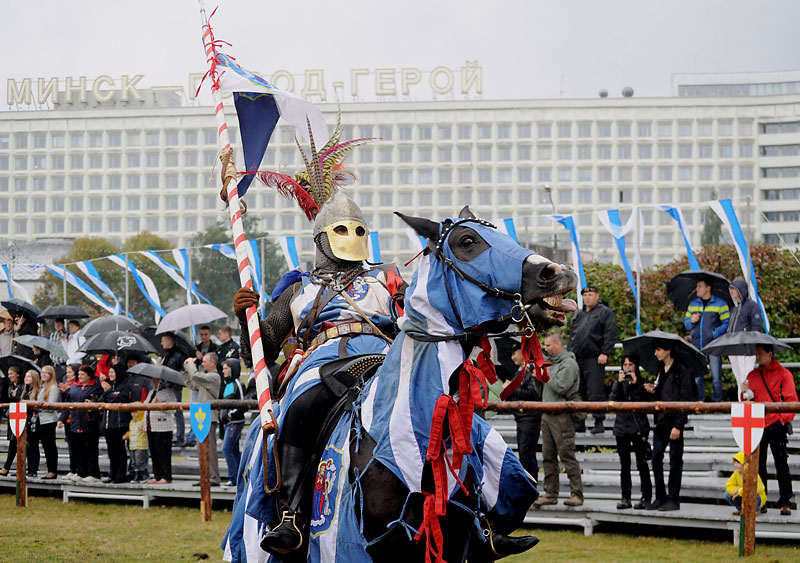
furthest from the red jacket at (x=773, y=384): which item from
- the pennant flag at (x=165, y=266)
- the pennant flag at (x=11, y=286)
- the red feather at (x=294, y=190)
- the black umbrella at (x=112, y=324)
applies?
the pennant flag at (x=11, y=286)

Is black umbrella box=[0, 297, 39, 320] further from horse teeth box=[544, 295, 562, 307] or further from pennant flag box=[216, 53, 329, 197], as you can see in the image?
horse teeth box=[544, 295, 562, 307]

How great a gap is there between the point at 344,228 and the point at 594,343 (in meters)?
7.72

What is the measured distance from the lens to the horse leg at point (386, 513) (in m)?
4.52

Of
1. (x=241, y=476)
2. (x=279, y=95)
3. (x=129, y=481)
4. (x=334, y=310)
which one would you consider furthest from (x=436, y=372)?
(x=129, y=481)

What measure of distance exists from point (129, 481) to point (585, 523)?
6.83m

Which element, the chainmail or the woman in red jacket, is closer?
the chainmail

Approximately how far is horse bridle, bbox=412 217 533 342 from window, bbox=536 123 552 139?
80118 millimetres

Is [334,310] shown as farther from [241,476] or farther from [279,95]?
[279,95]

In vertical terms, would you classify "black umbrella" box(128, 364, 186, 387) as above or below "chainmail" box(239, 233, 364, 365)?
below

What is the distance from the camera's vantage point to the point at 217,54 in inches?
275

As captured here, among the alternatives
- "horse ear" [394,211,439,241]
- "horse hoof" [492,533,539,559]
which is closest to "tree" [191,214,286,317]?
"horse hoof" [492,533,539,559]

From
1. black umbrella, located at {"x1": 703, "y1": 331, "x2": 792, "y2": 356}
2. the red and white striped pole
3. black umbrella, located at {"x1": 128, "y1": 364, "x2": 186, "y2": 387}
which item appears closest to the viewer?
the red and white striped pole

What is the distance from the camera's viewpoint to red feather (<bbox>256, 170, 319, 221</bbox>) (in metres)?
6.93

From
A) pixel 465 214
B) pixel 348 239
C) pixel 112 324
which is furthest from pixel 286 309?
pixel 112 324
